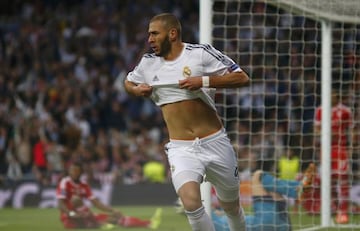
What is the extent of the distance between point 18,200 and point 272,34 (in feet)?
18.9

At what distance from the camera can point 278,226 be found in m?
10.3

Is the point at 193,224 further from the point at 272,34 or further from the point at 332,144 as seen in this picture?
the point at 272,34

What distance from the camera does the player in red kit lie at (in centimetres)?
Result: 1252

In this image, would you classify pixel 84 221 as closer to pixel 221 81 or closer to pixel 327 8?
pixel 327 8

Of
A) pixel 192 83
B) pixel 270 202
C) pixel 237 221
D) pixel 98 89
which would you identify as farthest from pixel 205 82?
pixel 98 89

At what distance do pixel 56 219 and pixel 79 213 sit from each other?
1.40 metres

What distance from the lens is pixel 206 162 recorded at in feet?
24.9

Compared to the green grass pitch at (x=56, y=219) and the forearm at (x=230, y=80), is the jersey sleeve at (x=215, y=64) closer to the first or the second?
the forearm at (x=230, y=80)

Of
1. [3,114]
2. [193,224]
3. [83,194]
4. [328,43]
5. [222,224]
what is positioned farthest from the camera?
[3,114]

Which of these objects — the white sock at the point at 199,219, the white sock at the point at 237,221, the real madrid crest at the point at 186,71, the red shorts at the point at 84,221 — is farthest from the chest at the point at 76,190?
the white sock at the point at 199,219

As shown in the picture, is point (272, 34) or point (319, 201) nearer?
point (319, 201)

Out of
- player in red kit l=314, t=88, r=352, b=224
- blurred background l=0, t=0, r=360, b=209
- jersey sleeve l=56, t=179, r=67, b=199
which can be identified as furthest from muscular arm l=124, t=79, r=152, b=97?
blurred background l=0, t=0, r=360, b=209

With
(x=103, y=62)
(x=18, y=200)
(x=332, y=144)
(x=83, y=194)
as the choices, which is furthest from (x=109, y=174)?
(x=332, y=144)

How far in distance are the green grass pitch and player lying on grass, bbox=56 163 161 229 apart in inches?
6.7
